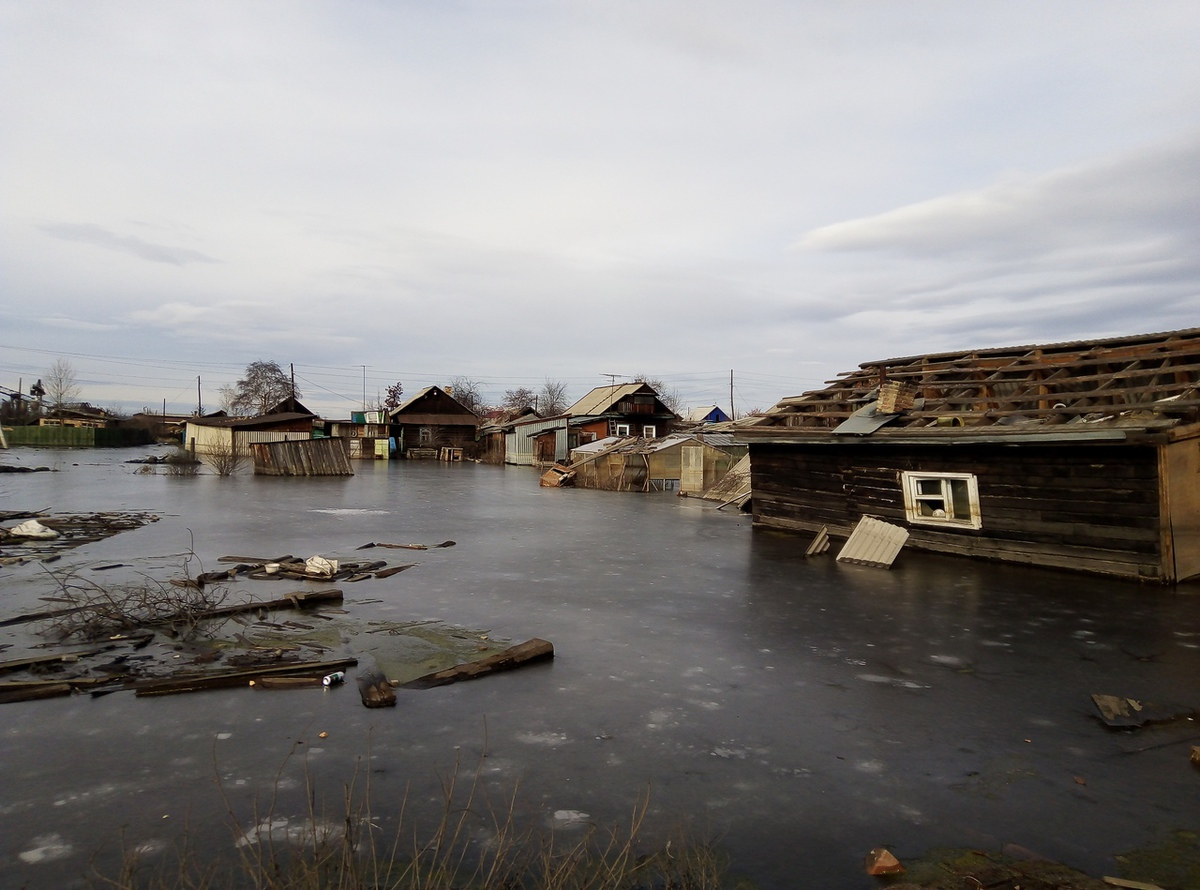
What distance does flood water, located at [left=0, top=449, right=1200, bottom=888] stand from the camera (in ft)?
15.0

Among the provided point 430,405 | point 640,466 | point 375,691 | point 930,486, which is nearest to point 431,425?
point 430,405

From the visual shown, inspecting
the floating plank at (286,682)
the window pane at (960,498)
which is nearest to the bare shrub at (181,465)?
the floating plank at (286,682)

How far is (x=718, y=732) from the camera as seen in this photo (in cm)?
605

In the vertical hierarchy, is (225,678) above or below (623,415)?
below

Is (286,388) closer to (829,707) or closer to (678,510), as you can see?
(678,510)

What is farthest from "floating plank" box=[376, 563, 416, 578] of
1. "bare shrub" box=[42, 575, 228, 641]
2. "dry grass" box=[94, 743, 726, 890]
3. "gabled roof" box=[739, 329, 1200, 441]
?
"gabled roof" box=[739, 329, 1200, 441]

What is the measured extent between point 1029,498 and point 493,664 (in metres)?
10.5

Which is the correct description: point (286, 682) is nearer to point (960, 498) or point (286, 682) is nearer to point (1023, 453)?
point (1023, 453)

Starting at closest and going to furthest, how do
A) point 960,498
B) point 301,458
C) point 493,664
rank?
1. point 493,664
2. point 960,498
3. point 301,458

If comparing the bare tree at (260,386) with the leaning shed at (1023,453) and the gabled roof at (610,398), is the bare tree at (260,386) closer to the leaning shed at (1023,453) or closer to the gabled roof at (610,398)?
the gabled roof at (610,398)

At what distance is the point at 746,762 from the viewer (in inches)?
216

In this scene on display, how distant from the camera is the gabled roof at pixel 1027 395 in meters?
11.8

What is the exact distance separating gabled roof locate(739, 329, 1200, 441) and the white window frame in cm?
103

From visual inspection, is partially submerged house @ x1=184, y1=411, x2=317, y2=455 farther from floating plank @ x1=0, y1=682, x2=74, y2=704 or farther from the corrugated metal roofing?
floating plank @ x1=0, y1=682, x2=74, y2=704
